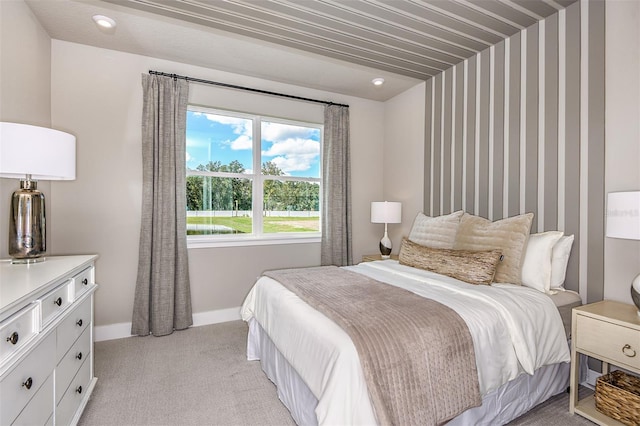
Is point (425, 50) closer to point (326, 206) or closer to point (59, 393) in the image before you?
point (326, 206)

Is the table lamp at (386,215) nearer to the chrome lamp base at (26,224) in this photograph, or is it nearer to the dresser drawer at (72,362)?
the dresser drawer at (72,362)

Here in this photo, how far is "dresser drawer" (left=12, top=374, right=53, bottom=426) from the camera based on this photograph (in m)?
1.18

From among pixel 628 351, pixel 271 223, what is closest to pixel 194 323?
pixel 271 223

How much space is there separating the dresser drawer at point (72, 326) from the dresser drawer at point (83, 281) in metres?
0.09

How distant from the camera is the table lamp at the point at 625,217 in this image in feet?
5.24

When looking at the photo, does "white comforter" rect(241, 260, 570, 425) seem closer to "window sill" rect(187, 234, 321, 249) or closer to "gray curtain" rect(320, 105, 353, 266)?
"window sill" rect(187, 234, 321, 249)

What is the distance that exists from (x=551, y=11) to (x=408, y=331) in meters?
2.62

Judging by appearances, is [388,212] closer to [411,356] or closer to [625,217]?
[625,217]

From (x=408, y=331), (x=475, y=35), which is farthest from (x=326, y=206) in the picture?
(x=408, y=331)

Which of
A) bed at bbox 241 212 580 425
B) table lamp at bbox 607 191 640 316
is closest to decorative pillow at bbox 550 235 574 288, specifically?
bed at bbox 241 212 580 425

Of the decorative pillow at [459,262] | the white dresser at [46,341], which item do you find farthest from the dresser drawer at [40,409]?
the decorative pillow at [459,262]

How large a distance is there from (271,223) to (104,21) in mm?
2395

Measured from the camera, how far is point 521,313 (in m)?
1.76

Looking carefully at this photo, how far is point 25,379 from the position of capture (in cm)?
119
